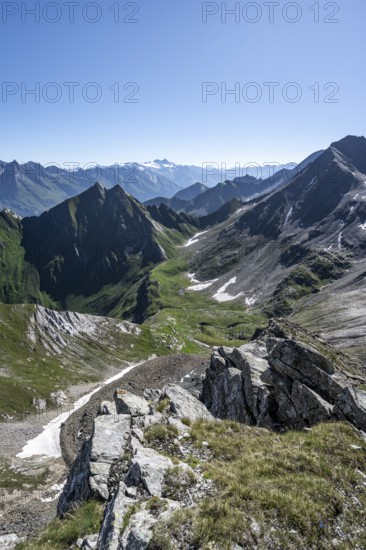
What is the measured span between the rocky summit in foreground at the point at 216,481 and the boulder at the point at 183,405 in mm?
311

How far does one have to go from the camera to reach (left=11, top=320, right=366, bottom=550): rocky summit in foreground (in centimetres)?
1356

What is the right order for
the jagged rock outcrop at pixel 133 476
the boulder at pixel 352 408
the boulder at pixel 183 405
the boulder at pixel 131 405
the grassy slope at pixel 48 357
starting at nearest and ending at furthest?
the jagged rock outcrop at pixel 133 476
the boulder at pixel 352 408
the boulder at pixel 131 405
the boulder at pixel 183 405
the grassy slope at pixel 48 357

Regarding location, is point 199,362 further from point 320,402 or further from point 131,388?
point 320,402

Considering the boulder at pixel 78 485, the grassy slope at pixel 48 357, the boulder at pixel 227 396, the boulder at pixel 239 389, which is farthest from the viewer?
the grassy slope at pixel 48 357

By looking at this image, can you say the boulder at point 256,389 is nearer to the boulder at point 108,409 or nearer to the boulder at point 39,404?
the boulder at point 108,409

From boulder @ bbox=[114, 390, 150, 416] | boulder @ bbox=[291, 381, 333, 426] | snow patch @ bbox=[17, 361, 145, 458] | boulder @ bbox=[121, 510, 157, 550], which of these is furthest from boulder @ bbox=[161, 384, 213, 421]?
snow patch @ bbox=[17, 361, 145, 458]

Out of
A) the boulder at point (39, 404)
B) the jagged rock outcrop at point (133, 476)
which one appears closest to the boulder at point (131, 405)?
the jagged rock outcrop at point (133, 476)

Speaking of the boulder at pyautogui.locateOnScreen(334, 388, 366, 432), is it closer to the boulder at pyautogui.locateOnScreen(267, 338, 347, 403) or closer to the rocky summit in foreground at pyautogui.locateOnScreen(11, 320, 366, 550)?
the rocky summit in foreground at pyautogui.locateOnScreen(11, 320, 366, 550)

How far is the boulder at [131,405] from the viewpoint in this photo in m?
28.3

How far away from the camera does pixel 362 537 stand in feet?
45.0

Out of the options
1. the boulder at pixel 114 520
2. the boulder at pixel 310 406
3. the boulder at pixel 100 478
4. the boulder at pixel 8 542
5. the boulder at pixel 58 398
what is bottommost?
the boulder at pixel 58 398

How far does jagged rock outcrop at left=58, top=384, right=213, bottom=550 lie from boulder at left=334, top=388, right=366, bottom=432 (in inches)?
457

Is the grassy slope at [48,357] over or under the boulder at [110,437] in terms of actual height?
under

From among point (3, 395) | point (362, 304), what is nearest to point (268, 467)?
point (3, 395)
